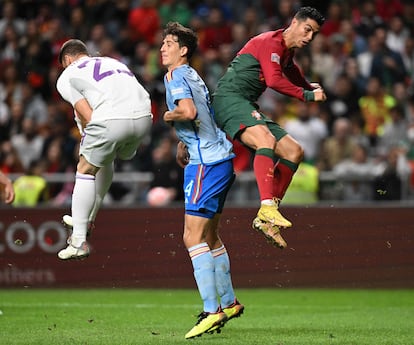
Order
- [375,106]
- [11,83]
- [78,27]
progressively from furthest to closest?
[78,27], [11,83], [375,106]

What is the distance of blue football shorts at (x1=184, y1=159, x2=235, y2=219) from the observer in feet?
31.2

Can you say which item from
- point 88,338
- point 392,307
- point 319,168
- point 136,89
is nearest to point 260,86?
point 136,89

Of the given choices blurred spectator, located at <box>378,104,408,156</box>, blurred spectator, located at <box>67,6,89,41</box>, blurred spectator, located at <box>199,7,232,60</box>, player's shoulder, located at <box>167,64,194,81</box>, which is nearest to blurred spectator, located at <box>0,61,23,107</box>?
blurred spectator, located at <box>67,6,89,41</box>

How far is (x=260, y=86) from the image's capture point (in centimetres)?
→ 1024

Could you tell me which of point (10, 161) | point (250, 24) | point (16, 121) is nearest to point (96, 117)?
point (10, 161)

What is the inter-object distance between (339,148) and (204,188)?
23.9ft

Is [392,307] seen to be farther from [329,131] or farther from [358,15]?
[358,15]

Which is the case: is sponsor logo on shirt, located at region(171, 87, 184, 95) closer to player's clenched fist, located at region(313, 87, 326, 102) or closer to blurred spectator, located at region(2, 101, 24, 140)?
player's clenched fist, located at region(313, 87, 326, 102)

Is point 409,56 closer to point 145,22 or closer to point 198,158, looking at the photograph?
point 145,22

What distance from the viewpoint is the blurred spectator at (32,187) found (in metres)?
16.6

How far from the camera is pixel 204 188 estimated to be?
376 inches

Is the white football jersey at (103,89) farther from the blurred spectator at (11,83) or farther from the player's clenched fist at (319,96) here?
the blurred spectator at (11,83)

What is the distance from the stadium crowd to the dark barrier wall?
1038 mm

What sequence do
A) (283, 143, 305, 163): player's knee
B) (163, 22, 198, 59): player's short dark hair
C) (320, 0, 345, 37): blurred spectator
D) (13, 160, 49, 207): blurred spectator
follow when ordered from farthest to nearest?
(320, 0, 345, 37): blurred spectator, (13, 160, 49, 207): blurred spectator, (283, 143, 305, 163): player's knee, (163, 22, 198, 59): player's short dark hair
